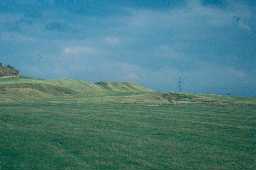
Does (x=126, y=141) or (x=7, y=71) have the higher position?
(x=7, y=71)

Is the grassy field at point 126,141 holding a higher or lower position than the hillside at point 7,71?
lower

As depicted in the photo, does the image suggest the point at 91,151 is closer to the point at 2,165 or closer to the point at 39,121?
Result: the point at 2,165

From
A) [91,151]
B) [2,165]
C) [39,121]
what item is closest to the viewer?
[2,165]

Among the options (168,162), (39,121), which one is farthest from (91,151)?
(39,121)

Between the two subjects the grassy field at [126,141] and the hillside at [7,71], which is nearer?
the grassy field at [126,141]

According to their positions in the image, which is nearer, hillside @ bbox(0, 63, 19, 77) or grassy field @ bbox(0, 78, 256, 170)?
grassy field @ bbox(0, 78, 256, 170)

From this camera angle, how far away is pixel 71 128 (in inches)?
1529

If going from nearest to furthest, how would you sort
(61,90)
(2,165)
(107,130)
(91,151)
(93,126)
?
(2,165) < (91,151) < (107,130) < (93,126) < (61,90)

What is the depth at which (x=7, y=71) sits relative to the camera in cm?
14038

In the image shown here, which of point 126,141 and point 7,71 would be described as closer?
point 126,141

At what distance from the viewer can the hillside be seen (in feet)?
450

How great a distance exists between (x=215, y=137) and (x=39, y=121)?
1987 centimetres

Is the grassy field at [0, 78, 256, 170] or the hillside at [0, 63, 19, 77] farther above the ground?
the hillside at [0, 63, 19, 77]

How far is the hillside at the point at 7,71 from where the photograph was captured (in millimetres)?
137250
